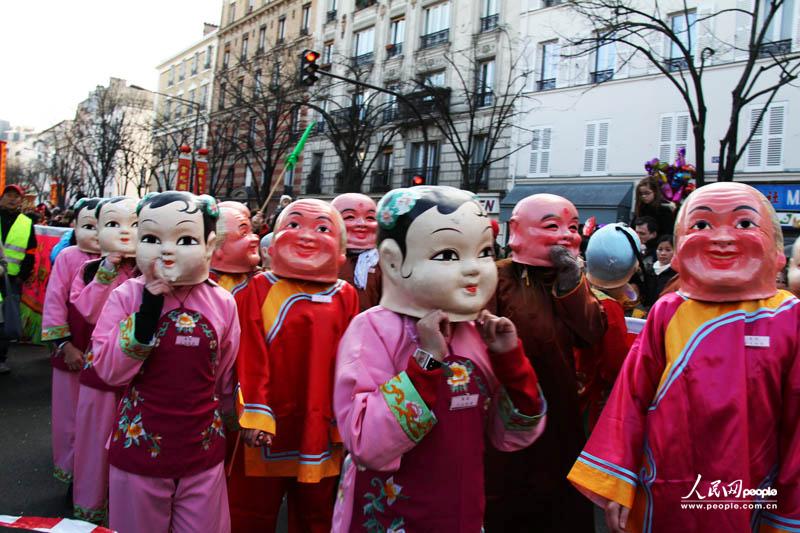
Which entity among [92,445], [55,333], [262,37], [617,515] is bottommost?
[92,445]

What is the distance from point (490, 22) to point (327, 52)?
989 cm

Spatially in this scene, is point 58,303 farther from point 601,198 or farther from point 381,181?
point 381,181

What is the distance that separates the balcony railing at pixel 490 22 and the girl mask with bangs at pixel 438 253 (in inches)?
827

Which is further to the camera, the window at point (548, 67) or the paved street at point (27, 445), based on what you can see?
the window at point (548, 67)

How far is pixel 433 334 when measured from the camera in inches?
80.7

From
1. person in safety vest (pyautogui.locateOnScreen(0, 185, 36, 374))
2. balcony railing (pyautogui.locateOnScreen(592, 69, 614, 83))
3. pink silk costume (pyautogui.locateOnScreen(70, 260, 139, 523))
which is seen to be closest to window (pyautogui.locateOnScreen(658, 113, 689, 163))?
balcony railing (pyautogui.locateOnScreen(592, 69, 614, 83))

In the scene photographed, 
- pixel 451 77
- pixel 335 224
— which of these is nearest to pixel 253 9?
pixel 451 77

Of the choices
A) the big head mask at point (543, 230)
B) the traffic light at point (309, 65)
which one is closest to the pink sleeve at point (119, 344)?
the big head mask at point (543, 230)

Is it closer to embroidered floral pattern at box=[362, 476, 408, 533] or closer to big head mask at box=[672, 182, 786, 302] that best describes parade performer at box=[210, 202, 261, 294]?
embroidered floral pattern at box=[362, 476, 408, 533]

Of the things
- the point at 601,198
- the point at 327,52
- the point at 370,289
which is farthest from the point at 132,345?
the point at 327,52

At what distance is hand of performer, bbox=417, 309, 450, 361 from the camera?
6.72 ft

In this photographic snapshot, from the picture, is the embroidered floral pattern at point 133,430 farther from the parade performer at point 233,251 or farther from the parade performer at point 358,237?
the parade performer at point 358,237

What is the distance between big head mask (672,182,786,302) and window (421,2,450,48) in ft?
73.6

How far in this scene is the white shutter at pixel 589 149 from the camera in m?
18.6
